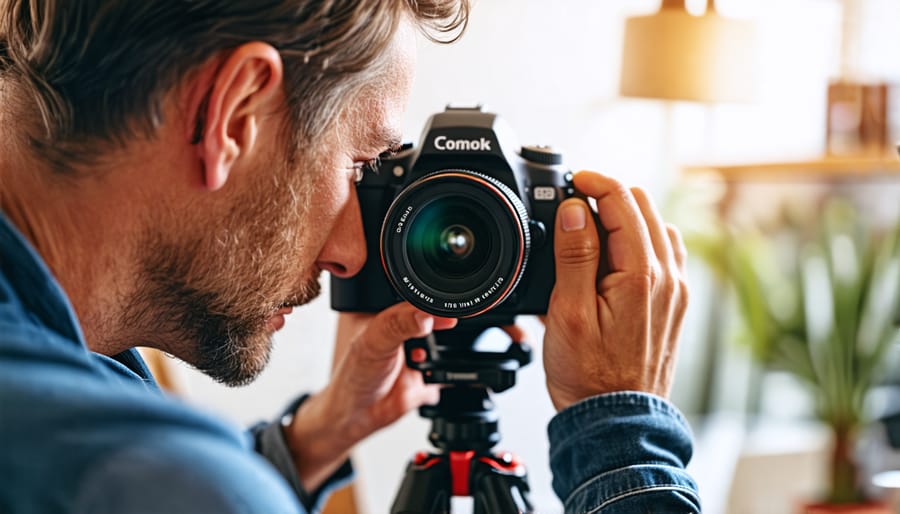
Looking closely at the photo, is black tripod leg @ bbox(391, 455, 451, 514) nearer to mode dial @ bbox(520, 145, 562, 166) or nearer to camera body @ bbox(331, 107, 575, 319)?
camera body @ bbox(331, 107, 575, 319)

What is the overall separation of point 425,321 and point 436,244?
76 mm

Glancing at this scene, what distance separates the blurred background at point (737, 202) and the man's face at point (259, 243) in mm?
954

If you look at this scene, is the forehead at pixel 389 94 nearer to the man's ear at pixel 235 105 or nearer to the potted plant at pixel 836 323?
the man's ear at pixel 235 105

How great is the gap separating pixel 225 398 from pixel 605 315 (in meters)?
1.34

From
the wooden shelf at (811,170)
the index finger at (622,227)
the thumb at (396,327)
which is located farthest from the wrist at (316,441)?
the wooden shelf at (811,170)

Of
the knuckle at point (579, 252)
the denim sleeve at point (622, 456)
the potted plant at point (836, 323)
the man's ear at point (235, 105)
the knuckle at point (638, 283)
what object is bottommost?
the potted plant at point (836, 323)

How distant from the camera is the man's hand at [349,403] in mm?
999

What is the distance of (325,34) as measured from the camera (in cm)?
72

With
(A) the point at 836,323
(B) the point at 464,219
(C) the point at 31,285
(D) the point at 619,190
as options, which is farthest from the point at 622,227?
(A) the point at 836,323

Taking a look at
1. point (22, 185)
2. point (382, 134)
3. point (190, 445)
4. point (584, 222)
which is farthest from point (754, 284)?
point (190, 445)

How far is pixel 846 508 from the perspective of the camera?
182 cm

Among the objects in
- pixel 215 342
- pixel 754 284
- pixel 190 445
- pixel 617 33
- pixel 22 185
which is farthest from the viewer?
pixel 617 33

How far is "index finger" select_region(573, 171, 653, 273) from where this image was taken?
87 cm

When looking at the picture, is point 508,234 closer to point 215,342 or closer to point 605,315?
Result: point 605,315
